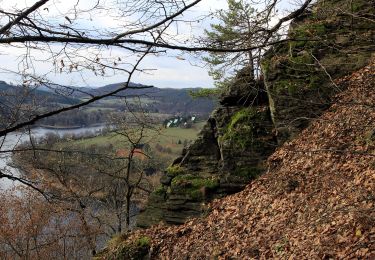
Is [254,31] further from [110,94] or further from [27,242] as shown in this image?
[27,242]

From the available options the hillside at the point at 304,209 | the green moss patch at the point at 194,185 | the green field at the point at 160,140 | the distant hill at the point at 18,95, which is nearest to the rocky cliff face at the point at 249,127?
the green moss patch at the point at 194,185

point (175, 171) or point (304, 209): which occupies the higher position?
point (175, 171)

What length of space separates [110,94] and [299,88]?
26.0ft

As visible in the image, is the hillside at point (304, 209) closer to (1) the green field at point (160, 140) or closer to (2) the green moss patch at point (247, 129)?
(2) the green moss patch at point (247, 129)

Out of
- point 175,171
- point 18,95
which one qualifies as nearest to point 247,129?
point 175,171

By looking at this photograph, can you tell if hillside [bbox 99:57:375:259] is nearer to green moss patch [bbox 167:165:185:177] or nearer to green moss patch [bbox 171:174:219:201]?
green moss patch [bbox 171:174:219:201]

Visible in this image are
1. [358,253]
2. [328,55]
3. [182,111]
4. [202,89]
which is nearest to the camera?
[358,253]

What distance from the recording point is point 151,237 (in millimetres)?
10258

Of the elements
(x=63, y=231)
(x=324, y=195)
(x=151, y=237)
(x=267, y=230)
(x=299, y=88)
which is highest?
(x=299, y=88)

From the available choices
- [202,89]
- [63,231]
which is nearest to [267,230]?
[202,89]

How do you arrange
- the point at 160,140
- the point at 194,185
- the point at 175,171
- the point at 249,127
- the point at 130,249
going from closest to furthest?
the point at 130,249 < the point at 249,127 < the point at 194,185 < the point at 175,171 < the point at 160,140

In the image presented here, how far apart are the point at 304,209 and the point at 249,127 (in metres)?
3.91

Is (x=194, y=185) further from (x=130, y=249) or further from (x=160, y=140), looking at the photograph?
(x=160, y=140)

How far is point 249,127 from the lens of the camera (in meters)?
11.1
